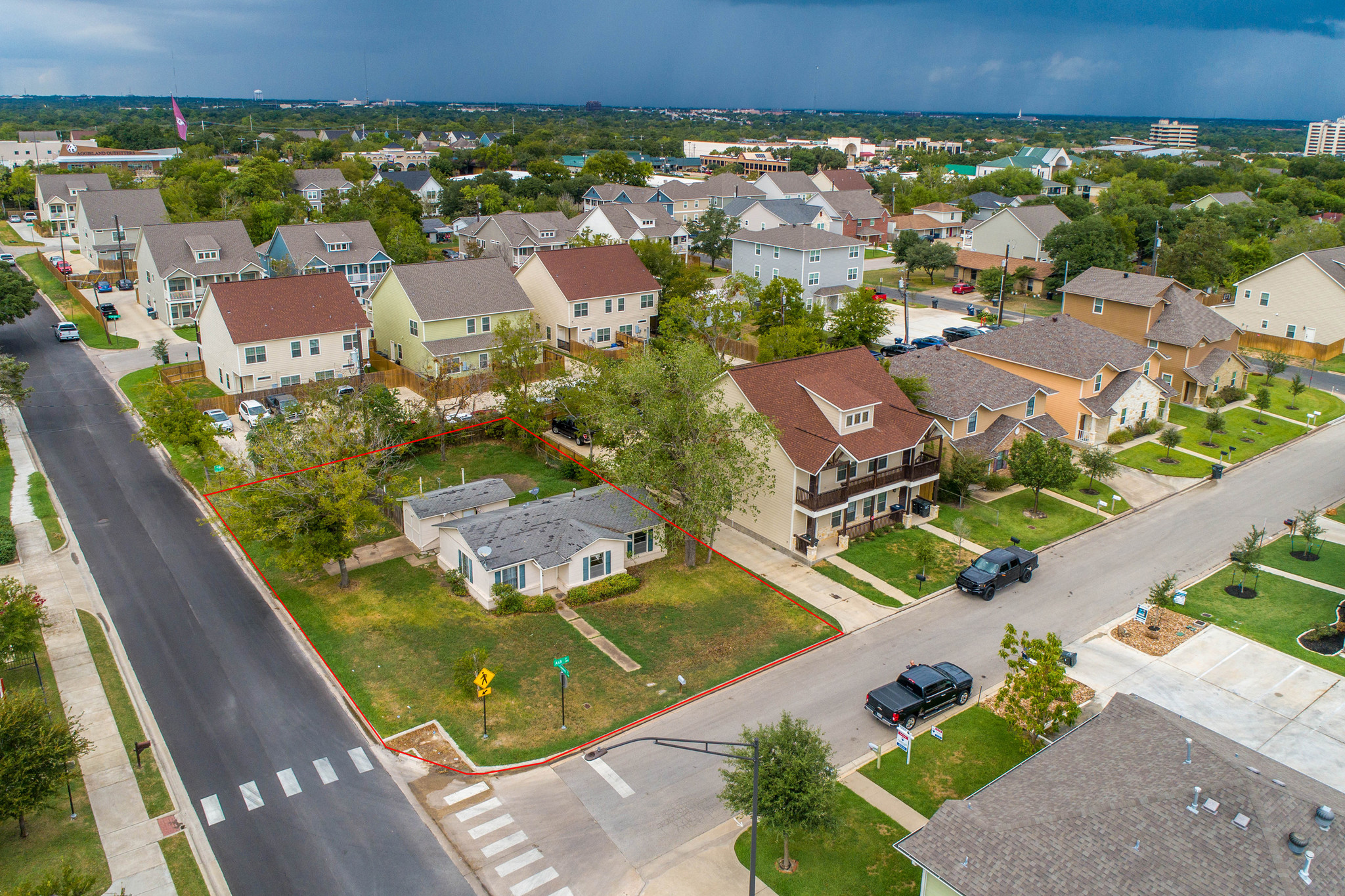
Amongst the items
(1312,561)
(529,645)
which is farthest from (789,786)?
(1312,561)

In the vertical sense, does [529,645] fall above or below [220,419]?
below

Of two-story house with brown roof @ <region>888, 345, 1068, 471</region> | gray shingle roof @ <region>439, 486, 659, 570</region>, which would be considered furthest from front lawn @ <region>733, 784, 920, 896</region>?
two-story house with brown roof @ <region>888, 345, 1068, 471</region>

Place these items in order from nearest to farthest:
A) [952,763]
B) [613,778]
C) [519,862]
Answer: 1. [519,862]
2. [613,778]
3. [952,763]

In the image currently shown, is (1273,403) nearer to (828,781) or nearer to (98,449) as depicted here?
(828,781)

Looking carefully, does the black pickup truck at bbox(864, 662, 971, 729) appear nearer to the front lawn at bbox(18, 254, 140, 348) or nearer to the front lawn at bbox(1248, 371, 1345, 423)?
the front lawn at bbox(1248, 371, 1345, 423)

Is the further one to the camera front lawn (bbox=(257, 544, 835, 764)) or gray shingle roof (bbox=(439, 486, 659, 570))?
gray shingle roof (bbox=(439, 486, 659, 570))

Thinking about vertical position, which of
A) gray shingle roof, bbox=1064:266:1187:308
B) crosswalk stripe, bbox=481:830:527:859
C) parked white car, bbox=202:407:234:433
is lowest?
crosswalk stripe, bbox=481:830:527:859

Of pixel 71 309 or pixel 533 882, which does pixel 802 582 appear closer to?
pixel 533 882
